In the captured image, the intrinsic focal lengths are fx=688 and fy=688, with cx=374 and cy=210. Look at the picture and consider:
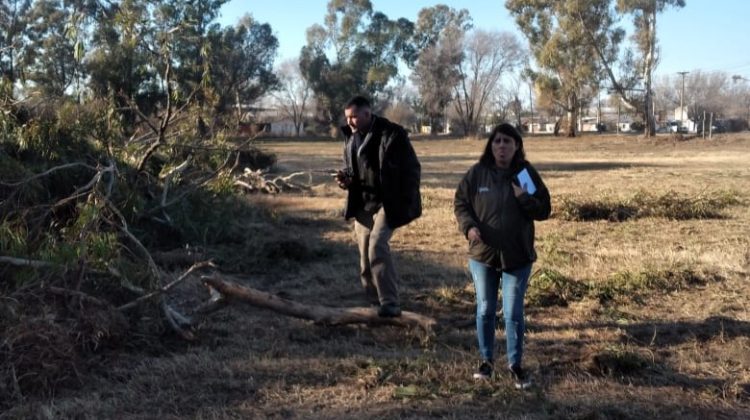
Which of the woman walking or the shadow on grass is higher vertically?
the woman walking

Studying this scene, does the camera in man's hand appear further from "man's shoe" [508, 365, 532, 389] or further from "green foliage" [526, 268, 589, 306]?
"man's shoe" [508, 365, 532, 389]

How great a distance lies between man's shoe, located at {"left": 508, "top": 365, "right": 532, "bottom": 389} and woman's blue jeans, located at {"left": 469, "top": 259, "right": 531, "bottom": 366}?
0.10ft

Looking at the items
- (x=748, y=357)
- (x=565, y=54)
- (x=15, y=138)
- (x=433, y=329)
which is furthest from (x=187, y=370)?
(x=565, y=54)

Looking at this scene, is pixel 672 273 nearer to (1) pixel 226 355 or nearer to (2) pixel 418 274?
(2) pixel 418 274

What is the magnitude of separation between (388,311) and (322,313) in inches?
20.5

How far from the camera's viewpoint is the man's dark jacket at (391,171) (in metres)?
5.39

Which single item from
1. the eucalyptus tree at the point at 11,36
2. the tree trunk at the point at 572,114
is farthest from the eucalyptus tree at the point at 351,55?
the eucalyptus tree at the point at 11,36

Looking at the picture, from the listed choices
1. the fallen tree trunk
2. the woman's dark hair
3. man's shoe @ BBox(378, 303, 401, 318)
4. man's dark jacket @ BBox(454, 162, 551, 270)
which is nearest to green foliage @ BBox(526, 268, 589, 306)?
the fallen tree trunk

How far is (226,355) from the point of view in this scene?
15.5ft

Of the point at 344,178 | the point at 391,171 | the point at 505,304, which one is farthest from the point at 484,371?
the point at 344,178

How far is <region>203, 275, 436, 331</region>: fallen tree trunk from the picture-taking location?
534 centimetres

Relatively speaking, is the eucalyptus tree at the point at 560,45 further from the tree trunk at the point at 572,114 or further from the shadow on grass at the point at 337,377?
the shadow on grass at the point at 337,377

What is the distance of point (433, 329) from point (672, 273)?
300 centimetres

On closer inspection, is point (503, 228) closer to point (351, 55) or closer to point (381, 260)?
point (381, 260)
